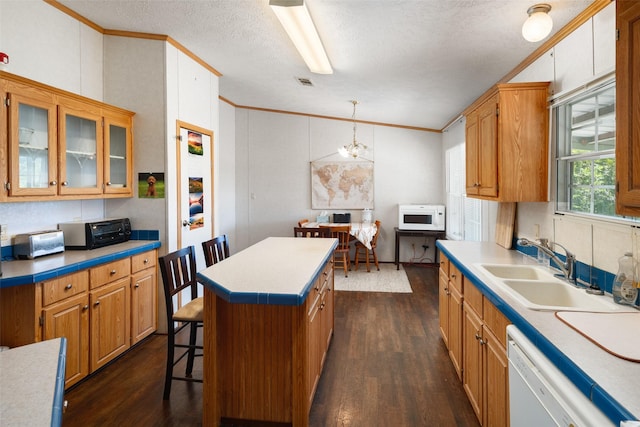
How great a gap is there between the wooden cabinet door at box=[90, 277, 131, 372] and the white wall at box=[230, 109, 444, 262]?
12.9 feet

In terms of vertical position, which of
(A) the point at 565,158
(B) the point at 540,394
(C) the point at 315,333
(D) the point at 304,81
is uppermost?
(D) the point at 304,81

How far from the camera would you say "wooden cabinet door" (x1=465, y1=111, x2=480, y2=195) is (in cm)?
309

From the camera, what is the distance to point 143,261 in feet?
10.8

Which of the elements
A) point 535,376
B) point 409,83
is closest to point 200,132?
point 409,83

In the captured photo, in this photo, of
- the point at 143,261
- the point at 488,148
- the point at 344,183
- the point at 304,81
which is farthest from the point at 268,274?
the point at 344,183

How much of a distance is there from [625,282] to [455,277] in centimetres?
113

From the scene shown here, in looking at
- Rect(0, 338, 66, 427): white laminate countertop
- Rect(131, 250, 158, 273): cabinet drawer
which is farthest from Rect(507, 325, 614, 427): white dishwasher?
Rect(131, 250, 158, 273): cabinet drawer

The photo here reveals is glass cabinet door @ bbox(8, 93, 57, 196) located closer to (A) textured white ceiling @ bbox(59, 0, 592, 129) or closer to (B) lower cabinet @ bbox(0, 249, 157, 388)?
(B) lower cabinet @ bbox(0, 249, 157, 388)

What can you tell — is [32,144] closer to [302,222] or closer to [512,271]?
[512,271]

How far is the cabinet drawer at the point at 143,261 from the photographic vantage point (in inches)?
123

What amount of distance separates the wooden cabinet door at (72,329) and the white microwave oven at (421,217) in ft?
16.7

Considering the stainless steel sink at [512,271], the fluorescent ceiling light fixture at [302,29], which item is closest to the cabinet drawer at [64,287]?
the fluorescent ceiling light fixture at [302,29]

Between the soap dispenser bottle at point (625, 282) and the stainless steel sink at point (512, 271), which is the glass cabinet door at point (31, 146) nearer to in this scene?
the stainless steel sink at point (512, 271)

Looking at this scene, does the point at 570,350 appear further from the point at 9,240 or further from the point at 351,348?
the point at 9,240
